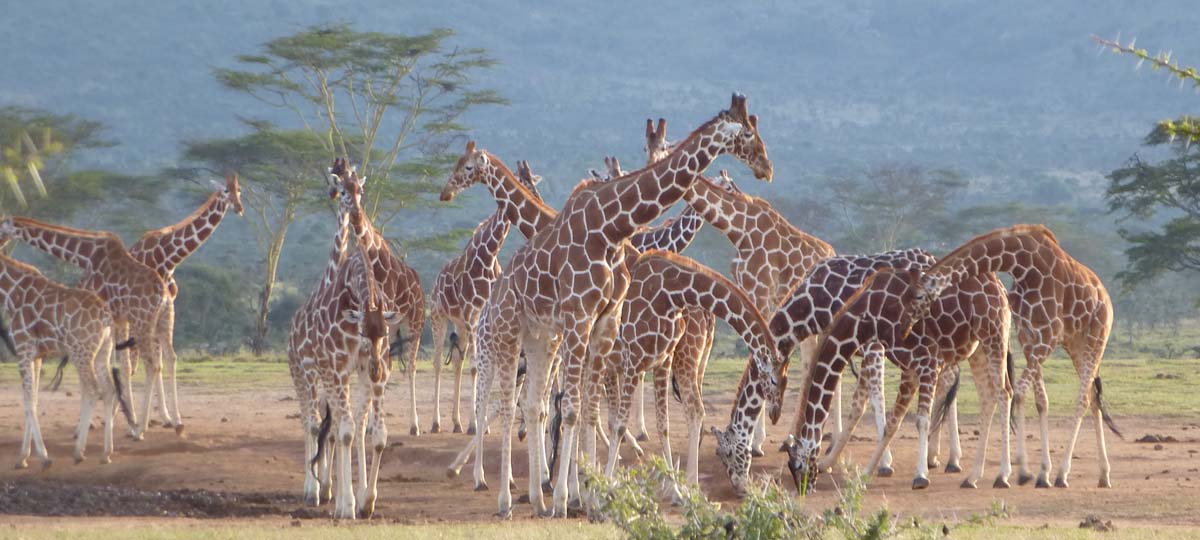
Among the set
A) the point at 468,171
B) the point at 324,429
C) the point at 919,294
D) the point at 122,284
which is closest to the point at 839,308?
the point at 919,294

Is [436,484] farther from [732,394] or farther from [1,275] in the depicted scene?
[732,394]

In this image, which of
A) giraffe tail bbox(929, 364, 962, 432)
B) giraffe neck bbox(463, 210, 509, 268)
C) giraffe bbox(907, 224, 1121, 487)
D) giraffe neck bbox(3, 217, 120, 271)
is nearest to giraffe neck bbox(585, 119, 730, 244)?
giraffe bbox(907, 224, 1121, 487)

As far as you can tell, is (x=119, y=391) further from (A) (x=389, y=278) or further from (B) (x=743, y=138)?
(B) (x=743, y=138)

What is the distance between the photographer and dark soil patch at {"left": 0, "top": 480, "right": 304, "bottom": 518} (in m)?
11.2

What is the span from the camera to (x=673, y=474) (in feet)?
24.1

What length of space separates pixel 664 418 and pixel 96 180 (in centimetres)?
2314

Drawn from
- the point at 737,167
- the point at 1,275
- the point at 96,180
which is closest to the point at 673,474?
the point at 1,275

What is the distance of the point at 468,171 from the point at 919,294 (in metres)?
3.85

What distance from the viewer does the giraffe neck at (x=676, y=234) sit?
14320mm

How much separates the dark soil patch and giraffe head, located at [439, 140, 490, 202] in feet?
9.18

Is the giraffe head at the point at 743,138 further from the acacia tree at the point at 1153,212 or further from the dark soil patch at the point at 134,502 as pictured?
the acacia tree at the point at 1153,212

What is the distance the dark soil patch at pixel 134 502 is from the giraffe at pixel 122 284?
8.76ft

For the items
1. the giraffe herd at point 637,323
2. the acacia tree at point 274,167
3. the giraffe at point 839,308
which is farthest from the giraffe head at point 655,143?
the acacia tree at point 274,167

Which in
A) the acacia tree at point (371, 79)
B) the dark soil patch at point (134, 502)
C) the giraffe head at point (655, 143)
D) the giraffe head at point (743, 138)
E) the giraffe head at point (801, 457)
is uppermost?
the acacia tree at point (371, 79)
